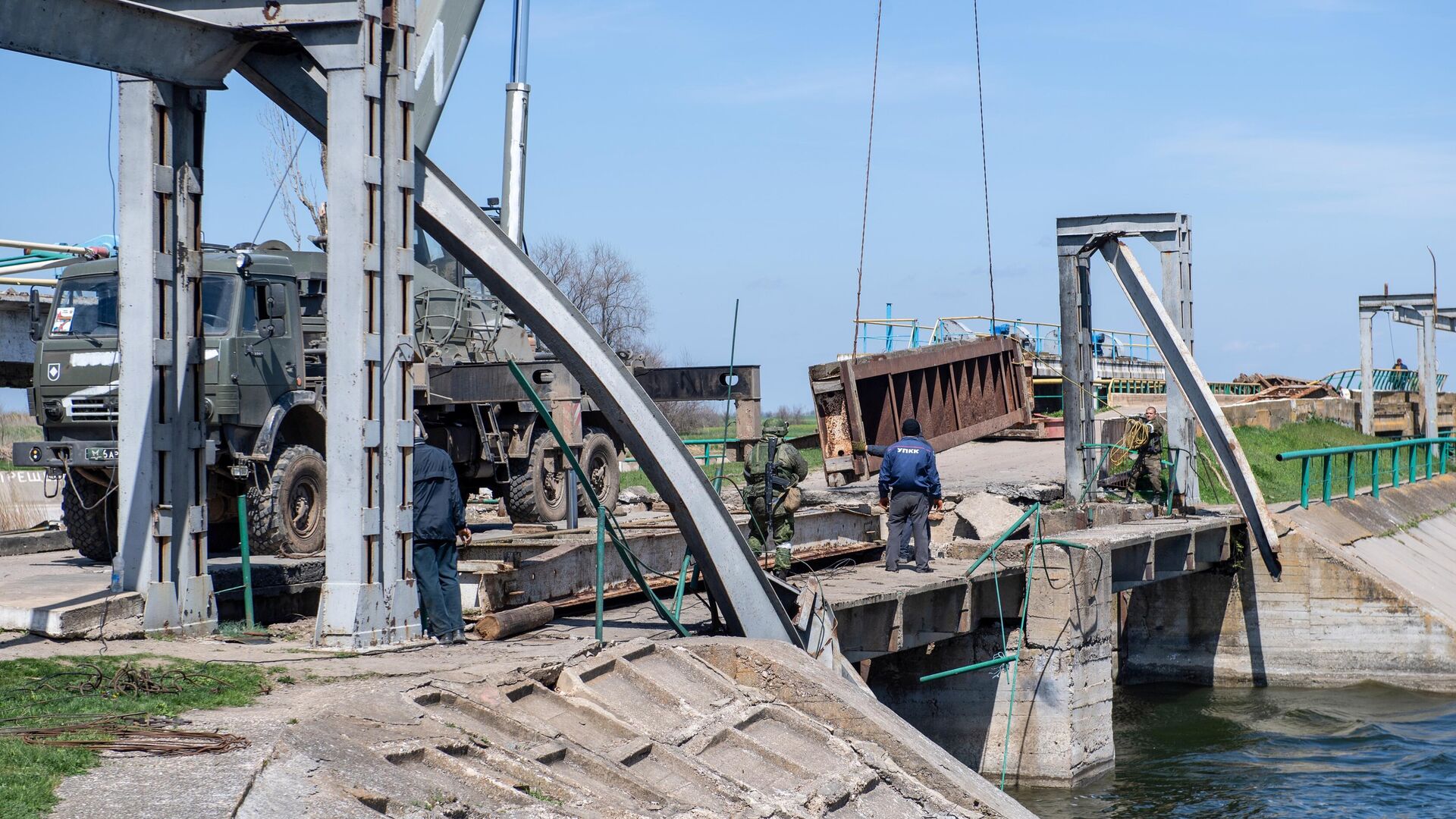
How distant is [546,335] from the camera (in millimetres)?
9320

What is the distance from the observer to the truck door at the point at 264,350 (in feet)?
41.1

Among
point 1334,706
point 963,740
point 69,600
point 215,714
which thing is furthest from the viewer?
point 1334,706

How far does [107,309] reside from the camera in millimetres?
12820

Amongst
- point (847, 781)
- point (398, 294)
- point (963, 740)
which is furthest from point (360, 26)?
point (963, 740)

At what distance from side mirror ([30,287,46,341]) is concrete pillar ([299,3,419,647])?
548cm

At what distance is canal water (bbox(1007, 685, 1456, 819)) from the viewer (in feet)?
45.7

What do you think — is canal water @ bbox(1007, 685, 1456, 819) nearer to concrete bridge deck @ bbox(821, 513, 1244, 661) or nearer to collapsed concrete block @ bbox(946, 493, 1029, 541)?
concrete bridge deck @ bbox(821, 513, 1244, 661)

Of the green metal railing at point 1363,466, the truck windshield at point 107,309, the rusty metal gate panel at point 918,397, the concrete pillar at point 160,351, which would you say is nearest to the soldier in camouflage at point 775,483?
the rusty metal gate panel at point 918,397

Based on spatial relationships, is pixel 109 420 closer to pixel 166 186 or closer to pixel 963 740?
pixel 166 186

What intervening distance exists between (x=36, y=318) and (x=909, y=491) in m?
8.18

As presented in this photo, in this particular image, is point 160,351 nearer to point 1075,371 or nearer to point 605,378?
point 605,378

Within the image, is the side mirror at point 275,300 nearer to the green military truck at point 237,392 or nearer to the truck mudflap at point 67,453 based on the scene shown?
the green military truck at point 237,392

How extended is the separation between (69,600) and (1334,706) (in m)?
15.7

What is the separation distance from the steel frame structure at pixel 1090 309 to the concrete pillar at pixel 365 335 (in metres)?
12.6
